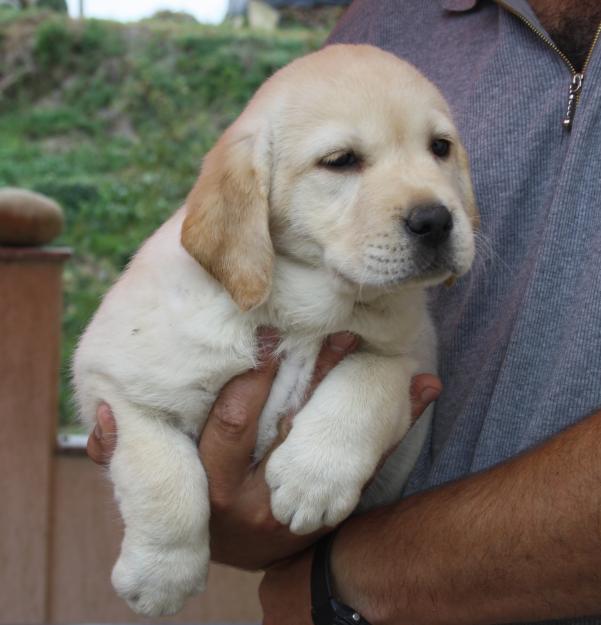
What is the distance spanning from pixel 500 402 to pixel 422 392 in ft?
0.56

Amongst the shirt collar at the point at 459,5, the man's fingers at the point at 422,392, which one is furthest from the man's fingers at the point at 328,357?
the shirt collar at the point at 459,5

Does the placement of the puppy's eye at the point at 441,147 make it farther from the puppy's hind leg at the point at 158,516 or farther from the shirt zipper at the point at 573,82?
the puppy's hind leg at the point at 158,516

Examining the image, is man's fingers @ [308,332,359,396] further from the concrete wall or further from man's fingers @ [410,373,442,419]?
the concrete wall

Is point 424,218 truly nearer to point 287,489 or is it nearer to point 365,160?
point 365,160

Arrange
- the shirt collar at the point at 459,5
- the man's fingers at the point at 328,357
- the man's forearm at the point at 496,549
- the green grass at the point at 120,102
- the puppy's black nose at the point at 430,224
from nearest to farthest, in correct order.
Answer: the man's forearm at the point at 496,549 → the puppy's black nose at the point at 430,224 → the man's fingers at the point at 328,357 → the shirt collar at the point at 459,5 → the green grass at the point at 120,102

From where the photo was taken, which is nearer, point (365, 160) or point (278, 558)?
point (365, 160)

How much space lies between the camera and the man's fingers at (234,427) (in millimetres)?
1966

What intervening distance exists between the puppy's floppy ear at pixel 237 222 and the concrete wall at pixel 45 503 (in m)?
2.58

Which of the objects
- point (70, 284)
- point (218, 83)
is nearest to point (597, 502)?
point (70, 284)

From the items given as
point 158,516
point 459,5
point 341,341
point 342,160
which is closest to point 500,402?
point 341,341

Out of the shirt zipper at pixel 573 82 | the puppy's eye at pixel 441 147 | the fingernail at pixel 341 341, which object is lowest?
the fingernail at pixel 341 341

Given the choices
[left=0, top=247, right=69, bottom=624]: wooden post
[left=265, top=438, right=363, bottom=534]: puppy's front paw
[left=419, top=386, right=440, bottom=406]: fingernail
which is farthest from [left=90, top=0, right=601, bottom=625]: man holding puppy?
[left=0, top=247, right=69, bottom=624]: wooden post

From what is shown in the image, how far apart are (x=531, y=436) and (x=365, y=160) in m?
0.64

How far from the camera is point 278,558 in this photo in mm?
Answer: 2154
